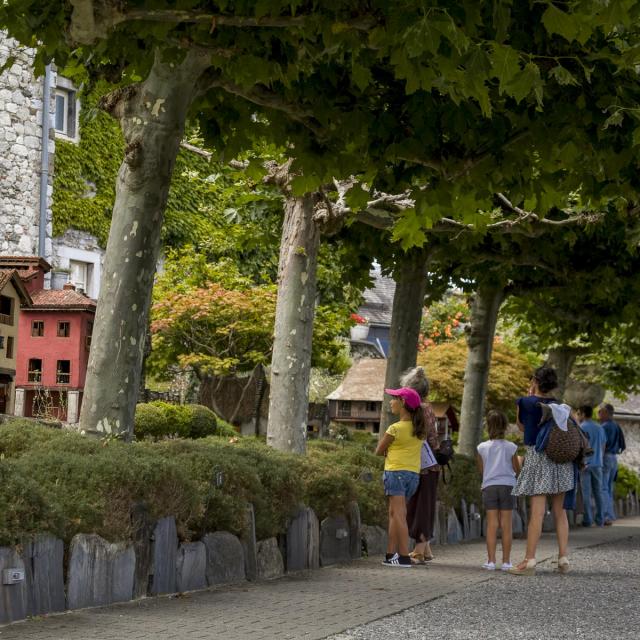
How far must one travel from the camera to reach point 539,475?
11.8 m

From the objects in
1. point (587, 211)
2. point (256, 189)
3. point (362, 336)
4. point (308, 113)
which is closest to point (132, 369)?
point (308, 113)

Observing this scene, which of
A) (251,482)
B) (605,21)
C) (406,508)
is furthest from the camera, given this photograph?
(406,508)

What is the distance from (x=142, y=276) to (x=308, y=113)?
184 centimetres

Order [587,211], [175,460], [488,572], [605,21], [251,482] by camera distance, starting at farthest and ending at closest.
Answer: [587,211] < [488,572] < [251,482] < [175,460] < [605,21]

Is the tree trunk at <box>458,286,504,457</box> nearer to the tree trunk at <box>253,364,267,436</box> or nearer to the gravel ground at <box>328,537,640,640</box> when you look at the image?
the tree trunk at <box>253,364,267,436</box>

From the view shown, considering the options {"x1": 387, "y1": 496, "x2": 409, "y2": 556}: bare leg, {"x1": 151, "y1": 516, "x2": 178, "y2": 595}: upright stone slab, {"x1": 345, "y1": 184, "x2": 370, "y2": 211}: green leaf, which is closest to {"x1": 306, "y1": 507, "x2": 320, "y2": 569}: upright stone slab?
{"x1": 387, "y1": 496, "x2": 409, "y2": 556}: bare leg

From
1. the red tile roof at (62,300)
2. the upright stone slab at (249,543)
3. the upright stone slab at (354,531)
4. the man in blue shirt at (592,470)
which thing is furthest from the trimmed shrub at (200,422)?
the upright stone slab at (249,543)

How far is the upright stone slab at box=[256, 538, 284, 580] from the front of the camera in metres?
10.2

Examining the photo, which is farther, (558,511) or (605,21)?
(558,511)

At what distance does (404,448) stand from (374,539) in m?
1.46

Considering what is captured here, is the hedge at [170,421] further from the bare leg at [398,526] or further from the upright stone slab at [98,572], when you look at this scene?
the upright stone slab at [98,572]

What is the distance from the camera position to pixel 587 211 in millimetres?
16328

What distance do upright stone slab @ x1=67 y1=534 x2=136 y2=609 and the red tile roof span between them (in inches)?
421

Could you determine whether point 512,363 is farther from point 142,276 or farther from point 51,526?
point 51,526
